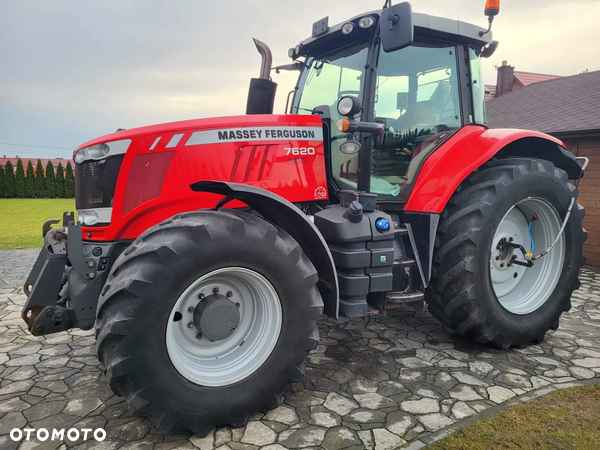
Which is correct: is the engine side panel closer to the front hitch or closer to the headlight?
the front hitch

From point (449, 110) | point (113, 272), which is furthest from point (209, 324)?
point (449, 110)

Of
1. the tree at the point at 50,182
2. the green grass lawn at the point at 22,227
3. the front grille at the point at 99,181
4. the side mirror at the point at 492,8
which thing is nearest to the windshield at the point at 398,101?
the side mirror at the point at 492,8

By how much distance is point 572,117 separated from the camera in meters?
8.00

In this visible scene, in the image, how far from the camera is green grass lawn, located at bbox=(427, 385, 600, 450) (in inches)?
91.1

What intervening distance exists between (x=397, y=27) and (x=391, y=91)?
2.24 feet

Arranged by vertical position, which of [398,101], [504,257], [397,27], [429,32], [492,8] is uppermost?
[492,8]

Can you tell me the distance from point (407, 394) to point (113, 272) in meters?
2.00

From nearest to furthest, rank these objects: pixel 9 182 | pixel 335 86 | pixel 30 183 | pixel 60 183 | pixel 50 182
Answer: pixel 335 86 → pixel 9 182 → pixel 30 183 → pixel 50 182 → pixel 60 183

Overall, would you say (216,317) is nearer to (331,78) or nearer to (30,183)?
(331,78)

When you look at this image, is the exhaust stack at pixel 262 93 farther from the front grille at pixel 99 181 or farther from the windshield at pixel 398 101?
the front grille at pixel 99 181

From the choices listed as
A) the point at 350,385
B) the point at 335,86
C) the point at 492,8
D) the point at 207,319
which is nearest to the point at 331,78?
the point at 335,86

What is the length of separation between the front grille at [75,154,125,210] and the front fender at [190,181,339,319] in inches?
22.4

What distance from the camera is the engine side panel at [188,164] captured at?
277 cm

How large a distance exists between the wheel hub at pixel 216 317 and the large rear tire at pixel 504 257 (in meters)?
1.68
